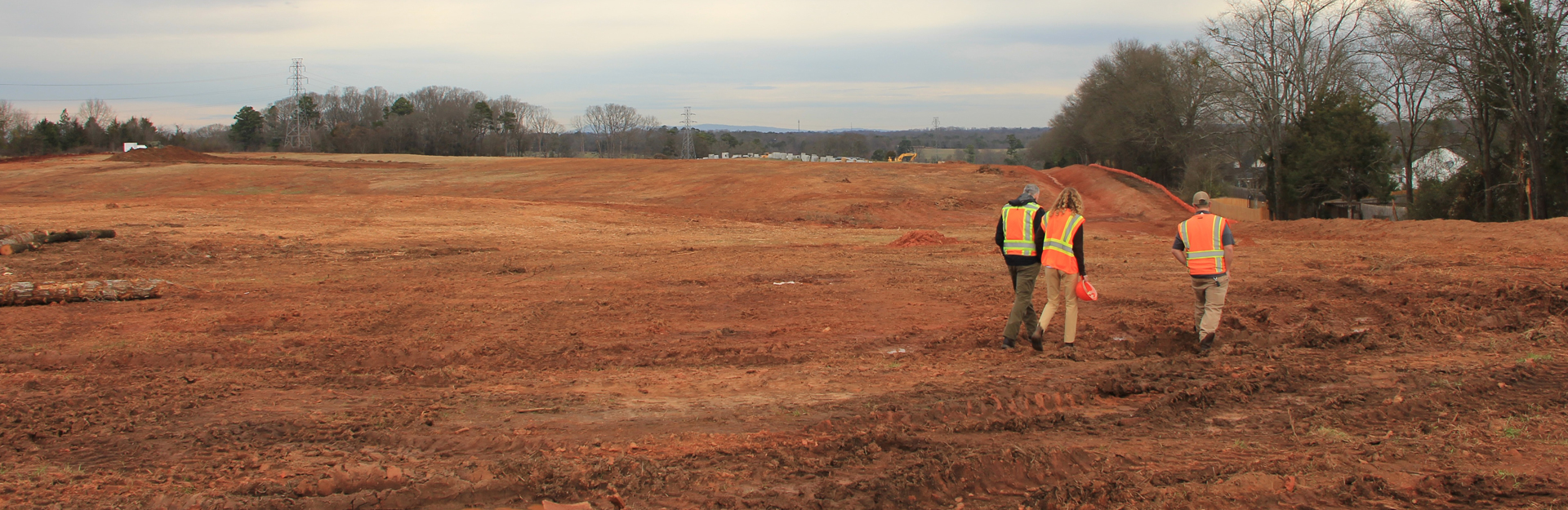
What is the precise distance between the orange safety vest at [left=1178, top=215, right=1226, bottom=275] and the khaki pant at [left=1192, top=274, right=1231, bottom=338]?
90 millimetres

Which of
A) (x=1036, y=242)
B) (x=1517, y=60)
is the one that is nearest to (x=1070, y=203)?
(x=1036, y=242)

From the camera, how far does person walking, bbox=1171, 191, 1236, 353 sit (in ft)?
24.2

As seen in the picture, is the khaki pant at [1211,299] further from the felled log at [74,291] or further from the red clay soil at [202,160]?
the red clay soil at [202,160]

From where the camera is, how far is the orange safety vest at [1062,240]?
7117mm

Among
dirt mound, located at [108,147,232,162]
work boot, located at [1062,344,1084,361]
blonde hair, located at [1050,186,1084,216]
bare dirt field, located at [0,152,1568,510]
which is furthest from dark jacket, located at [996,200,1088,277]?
dirt mound, located at [108,147,232,162]

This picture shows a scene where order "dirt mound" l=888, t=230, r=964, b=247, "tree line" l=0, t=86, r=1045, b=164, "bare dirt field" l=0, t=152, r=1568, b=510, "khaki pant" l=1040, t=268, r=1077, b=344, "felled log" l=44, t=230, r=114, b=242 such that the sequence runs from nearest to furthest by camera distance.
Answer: "bare dirt field" l=0, t=152, r=1568, b=510
"khaki pant" l=1040, t=268, r=1077, b=344
"felled log" l=44, t=230, r=114, b=242
"dirt mound" l=888, t=230, r=964, b=247
"tree line" l=0, t=86, r=1045, b=164

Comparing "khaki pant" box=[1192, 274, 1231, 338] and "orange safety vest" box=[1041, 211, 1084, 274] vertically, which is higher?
"orange safety vest" box=[1041, 211, 1084, 274]

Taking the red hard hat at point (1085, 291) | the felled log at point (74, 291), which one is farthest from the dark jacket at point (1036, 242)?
the felled log at point (74, 291)

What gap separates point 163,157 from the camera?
157 feet

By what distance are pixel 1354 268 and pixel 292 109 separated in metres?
107

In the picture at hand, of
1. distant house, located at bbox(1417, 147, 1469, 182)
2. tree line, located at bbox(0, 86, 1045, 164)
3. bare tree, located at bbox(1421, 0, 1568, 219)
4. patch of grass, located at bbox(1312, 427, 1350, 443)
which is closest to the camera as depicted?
patch of grass, located at bbox(1312, 427, 1350, 443)

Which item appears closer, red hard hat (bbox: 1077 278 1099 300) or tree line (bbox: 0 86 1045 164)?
red hard hat (bbox: 1077 278 1099 300)

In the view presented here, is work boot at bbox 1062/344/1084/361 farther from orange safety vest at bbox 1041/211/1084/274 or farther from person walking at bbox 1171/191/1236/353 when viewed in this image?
person walking at bbox 1171/191/1236/353

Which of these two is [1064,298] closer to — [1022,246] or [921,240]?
[1022,246]
